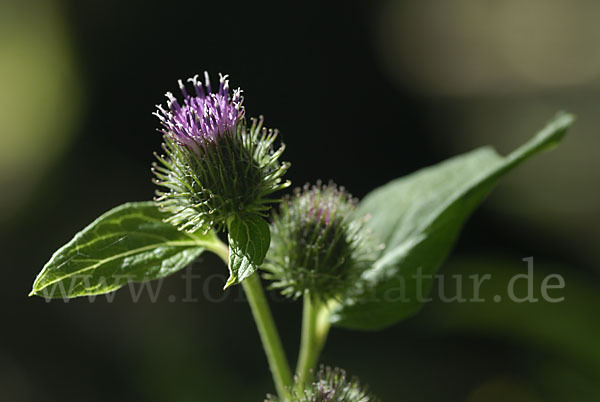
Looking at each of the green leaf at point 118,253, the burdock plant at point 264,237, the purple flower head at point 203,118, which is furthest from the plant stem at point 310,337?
the purple flower head at point 203,118

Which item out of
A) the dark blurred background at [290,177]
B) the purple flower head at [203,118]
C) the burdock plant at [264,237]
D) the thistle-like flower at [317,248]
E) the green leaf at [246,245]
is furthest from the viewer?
the dark blurred background at [290,177]

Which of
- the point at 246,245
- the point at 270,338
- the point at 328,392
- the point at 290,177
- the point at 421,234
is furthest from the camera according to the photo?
the point at 290,177

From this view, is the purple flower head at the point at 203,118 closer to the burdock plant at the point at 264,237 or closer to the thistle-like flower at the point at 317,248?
the burdock plant at the point at 264,237

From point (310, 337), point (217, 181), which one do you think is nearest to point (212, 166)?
point (217, 181)

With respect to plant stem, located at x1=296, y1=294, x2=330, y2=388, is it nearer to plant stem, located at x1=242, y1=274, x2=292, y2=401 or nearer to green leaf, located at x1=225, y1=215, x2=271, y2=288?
plant stem, located at x1=242, y1=274, x2=292, y2=401

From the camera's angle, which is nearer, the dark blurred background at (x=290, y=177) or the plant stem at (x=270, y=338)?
the plant stem at (x=270, y=338)

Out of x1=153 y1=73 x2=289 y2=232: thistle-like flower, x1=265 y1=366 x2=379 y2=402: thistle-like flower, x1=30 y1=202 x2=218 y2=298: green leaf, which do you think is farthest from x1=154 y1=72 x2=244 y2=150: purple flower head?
x1=265 y1=366 x2=379 y2=402: thistle-like flower

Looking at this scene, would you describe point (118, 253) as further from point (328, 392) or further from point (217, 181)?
point (328, 392)

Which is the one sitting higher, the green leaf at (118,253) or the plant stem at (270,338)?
the green leaf at (118,253)
